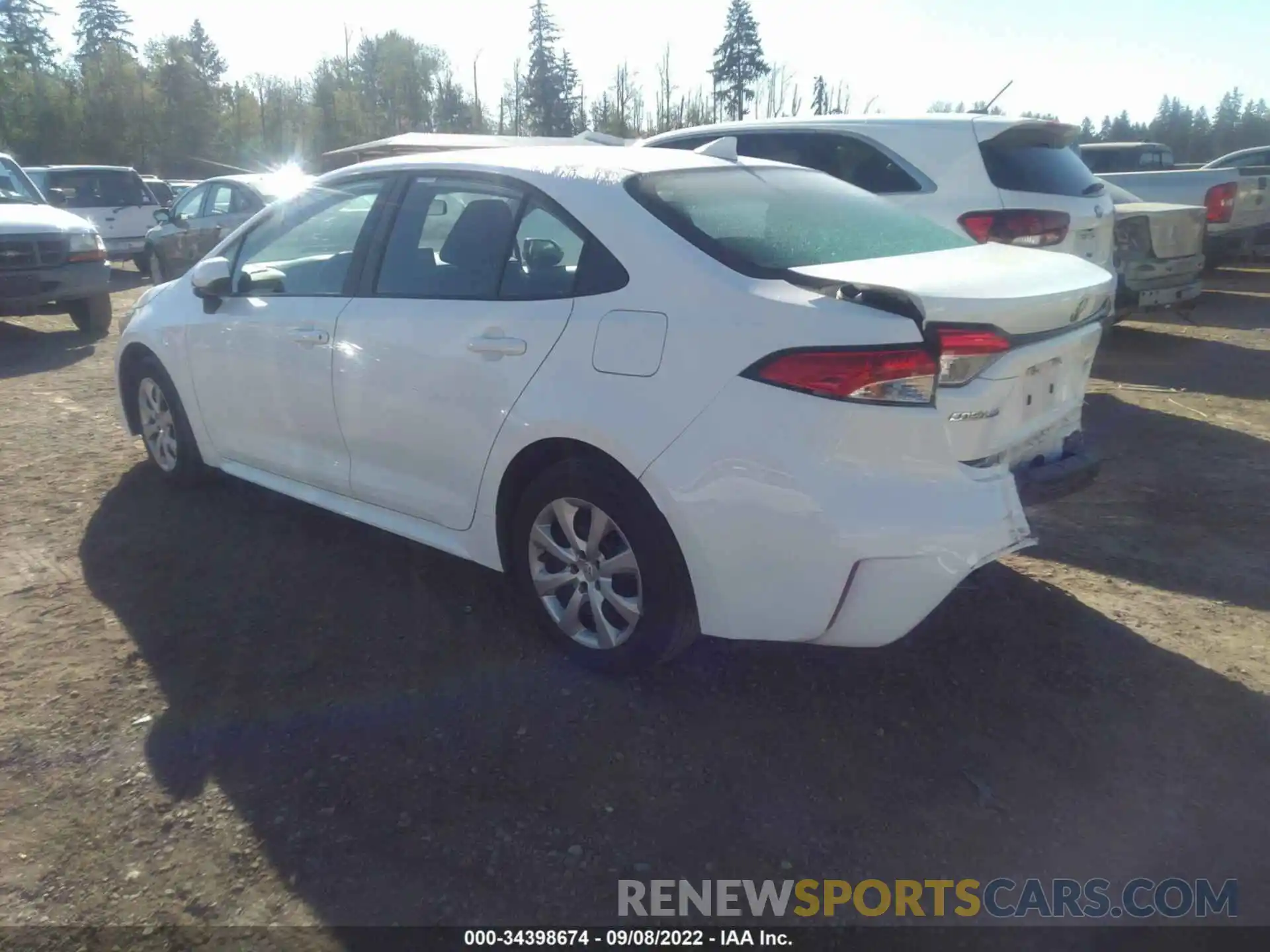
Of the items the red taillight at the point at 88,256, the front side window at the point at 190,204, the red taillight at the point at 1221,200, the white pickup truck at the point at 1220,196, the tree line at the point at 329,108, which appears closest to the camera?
the red taillight at the point at 88,256

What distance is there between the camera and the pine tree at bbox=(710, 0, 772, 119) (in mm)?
51906

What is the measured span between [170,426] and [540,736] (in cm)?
316

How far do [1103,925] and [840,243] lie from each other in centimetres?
213

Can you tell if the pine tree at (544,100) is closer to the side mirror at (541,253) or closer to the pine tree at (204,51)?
the pine tree at (204,51)

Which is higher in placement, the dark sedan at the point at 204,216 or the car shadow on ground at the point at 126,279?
the dark sedan at the point at 204,216

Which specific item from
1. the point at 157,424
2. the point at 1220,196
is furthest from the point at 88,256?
the point at 1220,196

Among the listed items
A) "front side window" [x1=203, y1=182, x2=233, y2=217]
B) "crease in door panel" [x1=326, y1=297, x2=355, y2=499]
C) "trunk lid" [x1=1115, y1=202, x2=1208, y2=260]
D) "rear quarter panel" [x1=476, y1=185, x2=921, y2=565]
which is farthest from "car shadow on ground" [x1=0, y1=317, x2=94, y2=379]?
"trunk lid" [x1=1115, y1=202, x2=1208, y2=260]

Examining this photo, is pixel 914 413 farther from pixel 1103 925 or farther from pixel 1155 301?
pixel 1155 301

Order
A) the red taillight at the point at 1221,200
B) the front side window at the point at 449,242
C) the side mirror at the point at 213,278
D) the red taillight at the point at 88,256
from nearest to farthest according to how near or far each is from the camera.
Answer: the front side window at the point at 449,242 → the side mirror at the point at 213,278 → the red taillight at the point at 88,256 → the red taillight at the point at 1221,200

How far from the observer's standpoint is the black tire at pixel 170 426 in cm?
518

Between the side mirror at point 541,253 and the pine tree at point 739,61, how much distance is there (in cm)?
5138

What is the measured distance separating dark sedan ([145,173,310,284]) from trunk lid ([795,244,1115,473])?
11520mm

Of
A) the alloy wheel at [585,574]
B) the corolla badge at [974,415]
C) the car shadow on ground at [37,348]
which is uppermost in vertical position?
the corolla badge at [974,415]

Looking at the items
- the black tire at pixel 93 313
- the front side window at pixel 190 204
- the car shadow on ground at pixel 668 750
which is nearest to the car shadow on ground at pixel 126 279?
the front side window at pixel 190 204
